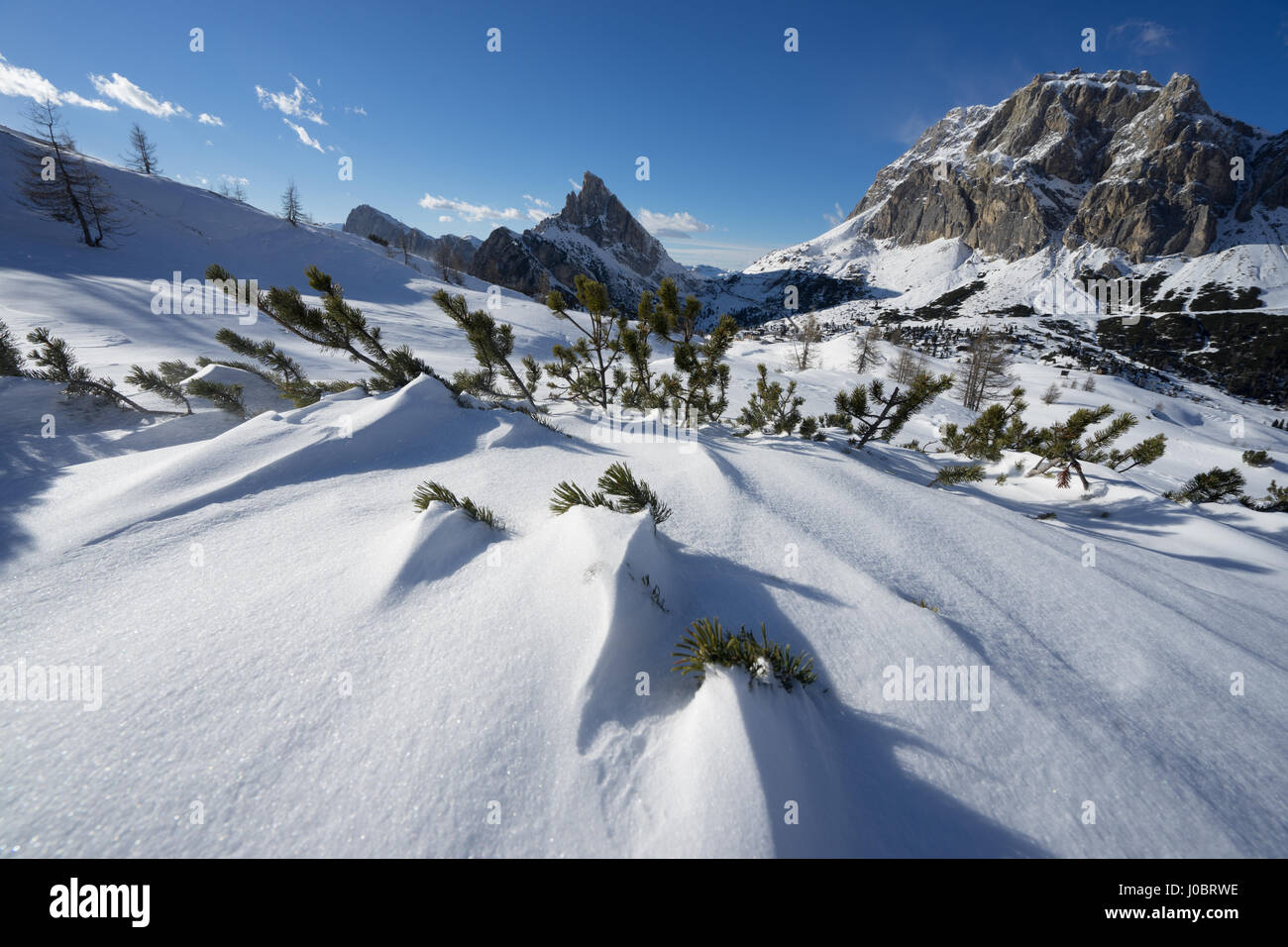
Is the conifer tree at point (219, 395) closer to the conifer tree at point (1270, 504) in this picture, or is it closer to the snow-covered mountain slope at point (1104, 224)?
the conifer tree at point (1270, 504)

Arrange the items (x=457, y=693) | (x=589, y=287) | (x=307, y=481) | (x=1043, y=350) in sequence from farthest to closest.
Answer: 1. (x=1043, y=350)
2. (x=589, y=287)
3. (x=307, y=481)
4. (x=457, y=693)

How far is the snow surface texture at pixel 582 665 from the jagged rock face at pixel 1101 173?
20179 centimetres

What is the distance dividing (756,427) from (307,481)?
611 centimetres

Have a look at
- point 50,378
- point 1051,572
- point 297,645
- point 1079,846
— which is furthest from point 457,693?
point 50,378

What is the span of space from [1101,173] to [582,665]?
243 meters

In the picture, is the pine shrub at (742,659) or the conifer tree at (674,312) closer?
the pine shrub at (742,659)

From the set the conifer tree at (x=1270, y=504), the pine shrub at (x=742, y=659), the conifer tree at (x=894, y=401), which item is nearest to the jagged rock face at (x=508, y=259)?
the conifer tree at (x=894, y=401)

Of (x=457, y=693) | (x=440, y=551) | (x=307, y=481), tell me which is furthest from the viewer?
(x=307, y=481)

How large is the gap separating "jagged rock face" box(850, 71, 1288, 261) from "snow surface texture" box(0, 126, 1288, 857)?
201791mm

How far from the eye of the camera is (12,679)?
185cm

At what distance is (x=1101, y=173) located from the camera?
484ft

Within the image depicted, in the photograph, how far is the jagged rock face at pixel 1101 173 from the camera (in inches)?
5079

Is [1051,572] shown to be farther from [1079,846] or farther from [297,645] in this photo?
[297,645]

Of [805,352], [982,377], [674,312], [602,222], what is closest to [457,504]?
[674,312]
